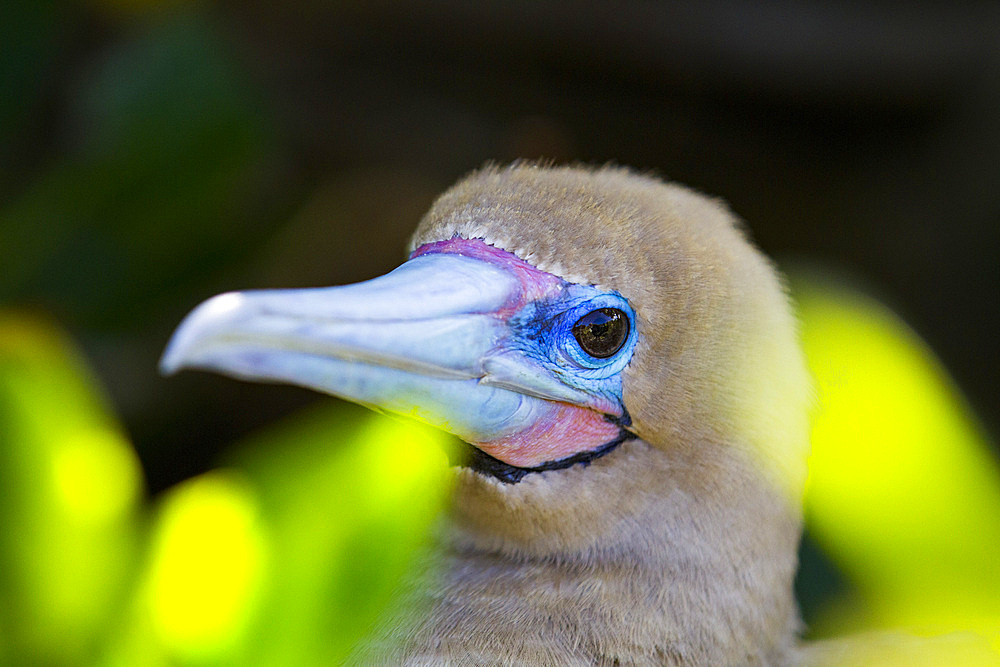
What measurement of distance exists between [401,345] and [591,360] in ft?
1.21

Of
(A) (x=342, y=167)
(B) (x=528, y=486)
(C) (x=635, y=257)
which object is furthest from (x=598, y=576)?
(A) (x=342, y=167)

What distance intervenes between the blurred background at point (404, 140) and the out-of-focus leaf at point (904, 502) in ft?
0.76

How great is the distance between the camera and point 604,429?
1.56m

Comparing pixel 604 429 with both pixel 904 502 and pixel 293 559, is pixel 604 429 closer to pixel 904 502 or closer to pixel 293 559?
pixel 293 559

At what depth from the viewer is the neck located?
153 cm

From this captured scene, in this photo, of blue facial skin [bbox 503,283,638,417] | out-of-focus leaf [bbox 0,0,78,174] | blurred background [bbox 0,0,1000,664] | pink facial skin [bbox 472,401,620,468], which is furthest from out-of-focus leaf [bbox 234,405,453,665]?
out-of-focus leaf [bbox 0,0,78,174]

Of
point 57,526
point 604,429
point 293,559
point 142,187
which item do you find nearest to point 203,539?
point 293,559

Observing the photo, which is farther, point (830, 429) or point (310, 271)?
point (310, 271)

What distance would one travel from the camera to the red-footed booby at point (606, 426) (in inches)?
57.4

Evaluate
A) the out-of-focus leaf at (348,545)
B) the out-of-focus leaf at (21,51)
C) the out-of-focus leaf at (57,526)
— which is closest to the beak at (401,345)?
the out-of-focus leaf at (348,545)

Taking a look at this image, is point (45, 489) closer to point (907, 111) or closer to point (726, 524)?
point (726, 524)

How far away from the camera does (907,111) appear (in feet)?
13.1

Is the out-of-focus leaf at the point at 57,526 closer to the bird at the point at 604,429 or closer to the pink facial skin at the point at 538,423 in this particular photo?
the bird at the point at 604,429

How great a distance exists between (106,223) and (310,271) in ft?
3.03
